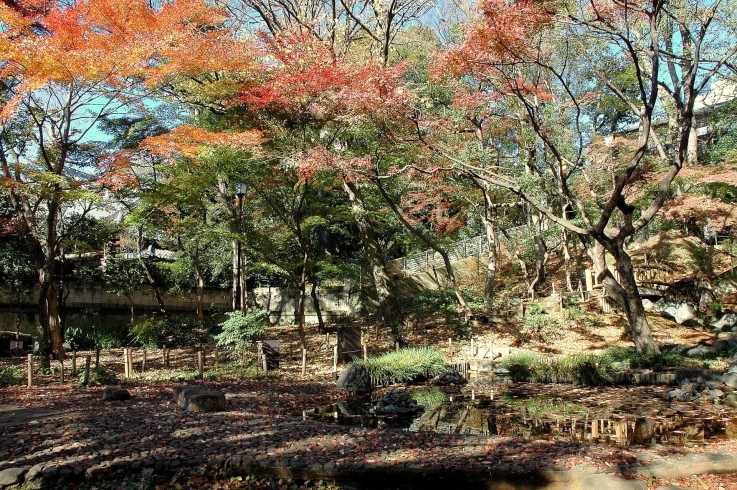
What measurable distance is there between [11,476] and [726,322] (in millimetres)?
17028

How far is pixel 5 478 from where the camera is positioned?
470 cm

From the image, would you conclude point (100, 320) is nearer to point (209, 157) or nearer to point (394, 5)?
point (209, 157)

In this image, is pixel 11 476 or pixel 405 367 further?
pixel 405 367

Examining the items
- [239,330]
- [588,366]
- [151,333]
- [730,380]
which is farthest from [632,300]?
[151,333]

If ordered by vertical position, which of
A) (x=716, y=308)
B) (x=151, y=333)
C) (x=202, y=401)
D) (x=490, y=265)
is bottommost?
(x=202, y=401)

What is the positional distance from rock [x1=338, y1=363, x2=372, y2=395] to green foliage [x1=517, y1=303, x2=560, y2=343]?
730 cm

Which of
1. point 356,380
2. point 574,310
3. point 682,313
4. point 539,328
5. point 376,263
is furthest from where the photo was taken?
point 574,310

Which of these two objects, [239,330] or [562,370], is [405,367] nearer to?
[562,370]

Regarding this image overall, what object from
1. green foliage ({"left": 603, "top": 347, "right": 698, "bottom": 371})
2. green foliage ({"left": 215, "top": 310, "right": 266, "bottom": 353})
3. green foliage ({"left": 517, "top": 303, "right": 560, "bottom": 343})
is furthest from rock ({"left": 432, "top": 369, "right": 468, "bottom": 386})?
green foliage ({"left": 517, "top": 303, "right": 560, "bottom": 343})

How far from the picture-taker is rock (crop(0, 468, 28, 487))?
15.3ft

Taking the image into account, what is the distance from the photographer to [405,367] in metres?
11.8

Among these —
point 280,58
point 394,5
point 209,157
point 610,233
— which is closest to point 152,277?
point 209,157

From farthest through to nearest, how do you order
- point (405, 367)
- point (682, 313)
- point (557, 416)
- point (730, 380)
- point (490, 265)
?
point (490, 265)
point (682, 313)
point (405, 367)
point (730, 380)
point (557, 416)

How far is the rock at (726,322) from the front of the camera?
48.4 feet
